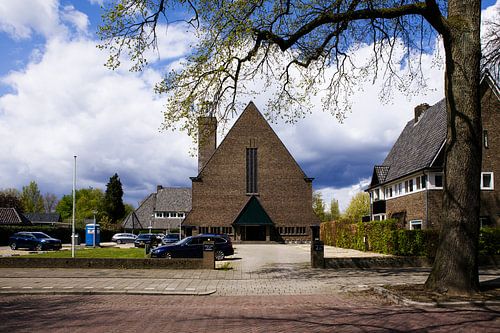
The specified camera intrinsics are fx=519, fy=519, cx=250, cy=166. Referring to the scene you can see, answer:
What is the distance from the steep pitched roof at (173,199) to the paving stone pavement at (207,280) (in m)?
63.4

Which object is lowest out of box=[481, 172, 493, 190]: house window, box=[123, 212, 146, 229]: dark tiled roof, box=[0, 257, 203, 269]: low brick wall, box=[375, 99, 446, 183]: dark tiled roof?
box=[0, 257, 203, 269]: low brick wall

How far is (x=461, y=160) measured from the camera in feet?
44.1

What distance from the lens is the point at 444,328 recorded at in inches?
A: 376

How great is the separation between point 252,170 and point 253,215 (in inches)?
222

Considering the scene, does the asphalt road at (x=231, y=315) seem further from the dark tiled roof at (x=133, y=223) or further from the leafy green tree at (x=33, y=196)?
the leafy green tree at (x=33, y=196)

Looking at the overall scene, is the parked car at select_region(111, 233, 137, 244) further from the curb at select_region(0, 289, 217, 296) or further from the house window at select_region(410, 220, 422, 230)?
the curb at select_region(0, 289, 217, 296)

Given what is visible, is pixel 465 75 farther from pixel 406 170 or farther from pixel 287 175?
pixel 287 175

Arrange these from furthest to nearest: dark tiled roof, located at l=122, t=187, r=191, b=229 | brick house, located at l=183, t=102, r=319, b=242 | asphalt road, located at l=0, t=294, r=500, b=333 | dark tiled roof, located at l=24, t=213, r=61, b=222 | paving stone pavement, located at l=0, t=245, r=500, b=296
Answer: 1. dark tiled roof, located at l=24, t=213, r=61, b=222
2. dark tiled roof, located at l=122, t=187, r=191, b=229
3. brick house, located at l=183, t=102, r=319, b=242
4. paving stone pavement, located at l=0, t=245, r=500, b=296
5. asphalt road, located at l=0, t=294, r=500, b=333

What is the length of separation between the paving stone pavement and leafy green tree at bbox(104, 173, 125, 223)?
80.8 meters

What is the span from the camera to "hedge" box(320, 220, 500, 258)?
89.5ft

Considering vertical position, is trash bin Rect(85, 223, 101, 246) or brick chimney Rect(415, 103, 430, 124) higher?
brick chimney Rect(415, 103, 430, 124)

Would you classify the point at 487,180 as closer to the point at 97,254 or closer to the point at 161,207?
the point at 97,254

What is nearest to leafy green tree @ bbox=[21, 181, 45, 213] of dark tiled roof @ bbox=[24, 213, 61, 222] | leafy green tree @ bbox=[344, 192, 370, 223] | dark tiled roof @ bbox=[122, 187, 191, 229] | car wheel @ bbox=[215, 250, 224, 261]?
dark tiled roof @ bbox=[24, 213, 61, 222]

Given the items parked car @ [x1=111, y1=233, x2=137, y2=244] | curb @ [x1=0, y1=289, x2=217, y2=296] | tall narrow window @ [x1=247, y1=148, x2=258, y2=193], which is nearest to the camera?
curb @ [x1=0, y1=289, x2=217, y2=296]
